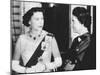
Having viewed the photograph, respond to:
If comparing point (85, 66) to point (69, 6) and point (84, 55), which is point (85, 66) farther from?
point (69, 6)

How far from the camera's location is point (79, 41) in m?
2.45

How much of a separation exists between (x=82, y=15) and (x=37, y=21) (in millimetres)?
562

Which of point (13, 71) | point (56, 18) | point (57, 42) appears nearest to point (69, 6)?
point (56, 18)

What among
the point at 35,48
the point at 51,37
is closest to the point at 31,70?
the point at 35,48

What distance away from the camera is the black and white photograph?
2225 millimetres

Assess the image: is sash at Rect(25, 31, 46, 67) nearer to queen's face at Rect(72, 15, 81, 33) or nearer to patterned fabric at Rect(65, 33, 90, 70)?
patterned fabric at Rect(65, 33, 90, 70)

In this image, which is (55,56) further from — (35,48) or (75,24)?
(75,24)

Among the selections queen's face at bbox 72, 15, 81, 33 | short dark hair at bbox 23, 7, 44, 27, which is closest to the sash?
short dark hair at bbox 23, 7, 44, 27

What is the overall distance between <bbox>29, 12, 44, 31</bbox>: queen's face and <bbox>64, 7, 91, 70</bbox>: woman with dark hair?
388 millimetres

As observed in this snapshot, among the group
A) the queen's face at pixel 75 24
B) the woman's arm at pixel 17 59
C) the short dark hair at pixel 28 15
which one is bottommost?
the woman's arm at pixel 17 59

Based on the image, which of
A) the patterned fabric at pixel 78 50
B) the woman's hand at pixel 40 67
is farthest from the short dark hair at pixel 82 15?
the woman's hand at pixel 40 67

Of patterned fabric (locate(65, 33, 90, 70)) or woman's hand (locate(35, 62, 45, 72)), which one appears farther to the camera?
patterned fabric (locate(65, 33, 90, 70))

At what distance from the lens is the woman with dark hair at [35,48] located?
7.33 feet

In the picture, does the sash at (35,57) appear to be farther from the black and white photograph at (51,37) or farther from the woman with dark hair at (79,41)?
the woman with dark hair at (79,41)
